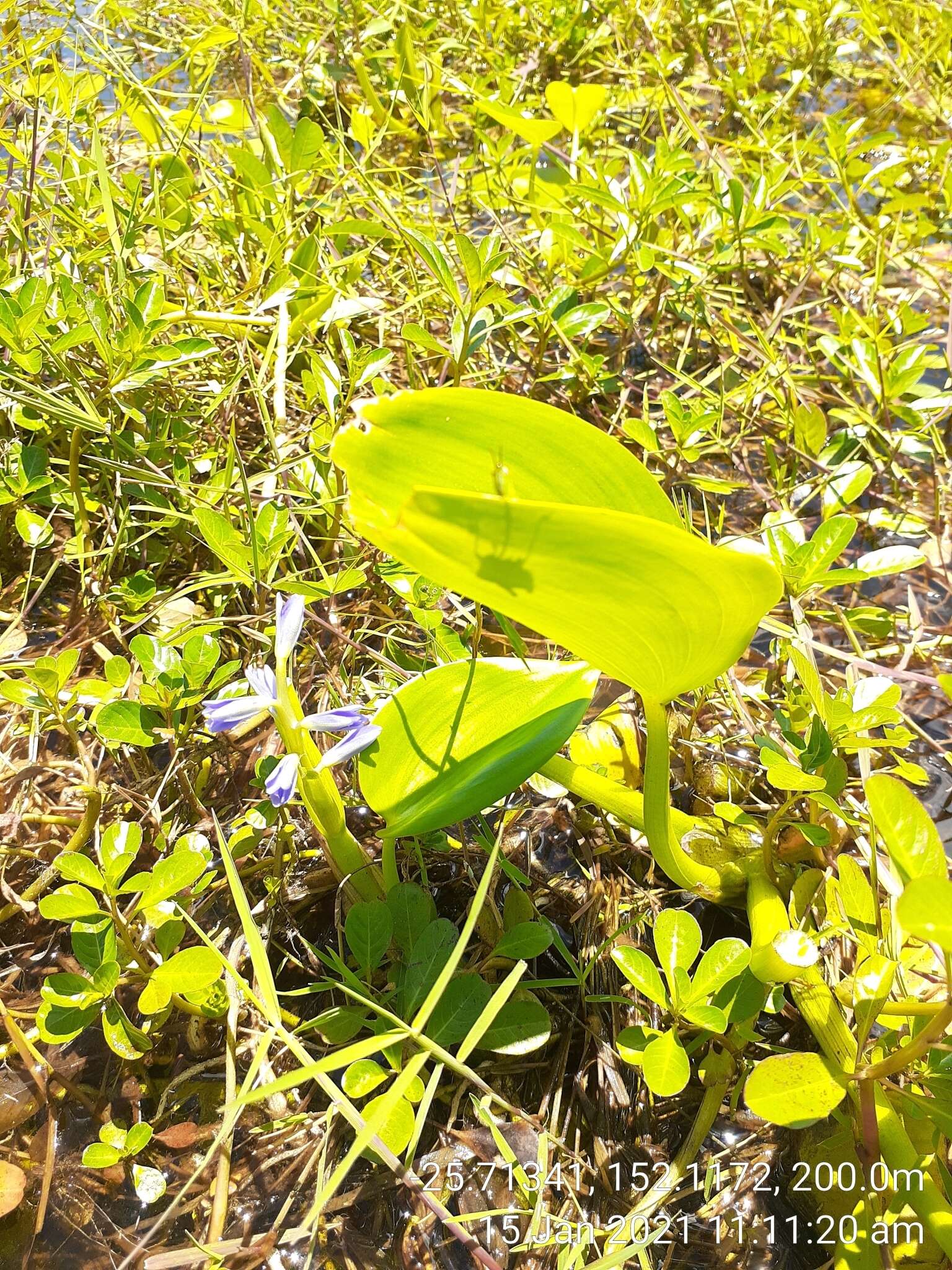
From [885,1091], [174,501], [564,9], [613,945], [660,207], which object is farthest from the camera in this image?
[564,9]

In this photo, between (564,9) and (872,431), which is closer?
(872,431)

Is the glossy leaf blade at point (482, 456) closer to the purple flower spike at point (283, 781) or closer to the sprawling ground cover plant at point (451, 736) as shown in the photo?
the sprawling ground cover plant at point (451, 736)

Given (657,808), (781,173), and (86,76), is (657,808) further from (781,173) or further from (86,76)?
(86,76)

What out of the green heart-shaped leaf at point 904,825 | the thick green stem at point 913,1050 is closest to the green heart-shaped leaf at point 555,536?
the green heart-shaped leaf at point 904,825

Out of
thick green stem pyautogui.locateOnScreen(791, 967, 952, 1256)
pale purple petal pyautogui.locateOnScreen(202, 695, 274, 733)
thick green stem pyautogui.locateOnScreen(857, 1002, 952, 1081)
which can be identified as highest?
pale purple petal pyautogui.locateOnScreen(202, 695, 274, 733)

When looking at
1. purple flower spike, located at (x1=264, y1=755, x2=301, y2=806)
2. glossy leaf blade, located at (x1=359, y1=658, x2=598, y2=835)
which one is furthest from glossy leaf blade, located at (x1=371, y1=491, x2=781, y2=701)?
purple flower spike, located at (x1=264, y1=755, x2=301, y2=806)

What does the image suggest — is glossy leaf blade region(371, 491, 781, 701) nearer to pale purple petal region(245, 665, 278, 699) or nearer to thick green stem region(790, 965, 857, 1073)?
pale purple petal region(245, 665, 278, 699)

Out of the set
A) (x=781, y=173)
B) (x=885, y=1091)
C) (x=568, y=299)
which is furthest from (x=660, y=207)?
(x=885, y=1091)
